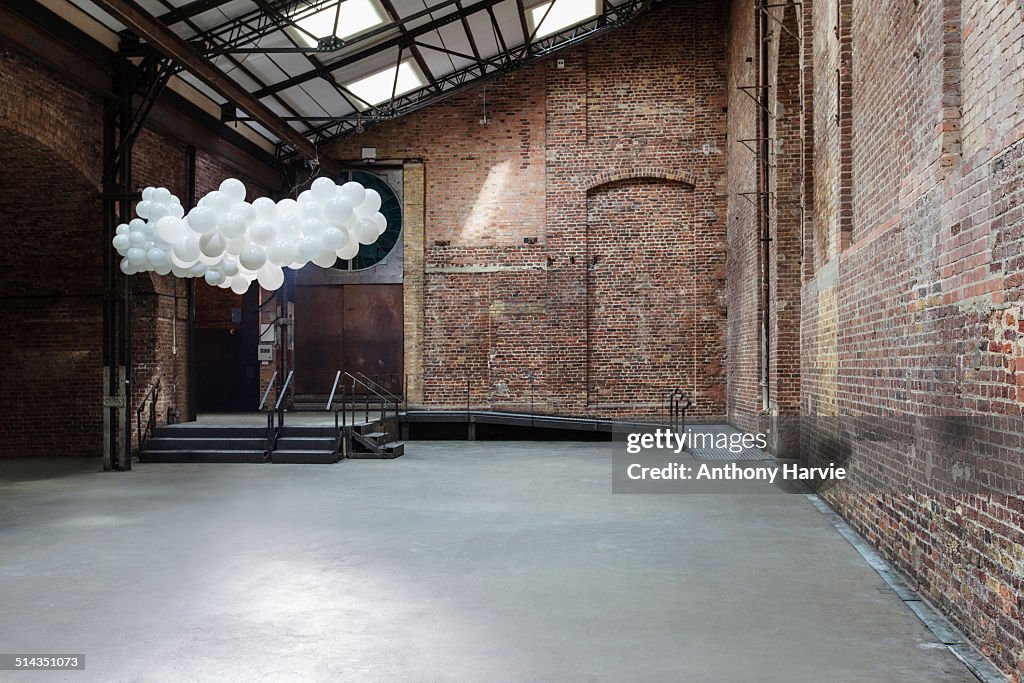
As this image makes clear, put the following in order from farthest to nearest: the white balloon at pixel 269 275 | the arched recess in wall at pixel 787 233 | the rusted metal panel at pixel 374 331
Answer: the rusted metal panel at pixel 374 331, the arched recess in wall at pixel 787 233, the white balloon at pixel 269 275

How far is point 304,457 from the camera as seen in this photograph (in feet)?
38.0

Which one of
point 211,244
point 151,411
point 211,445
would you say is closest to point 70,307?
point 151,411

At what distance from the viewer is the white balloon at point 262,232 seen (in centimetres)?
859

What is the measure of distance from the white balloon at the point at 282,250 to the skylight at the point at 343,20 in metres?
3.72

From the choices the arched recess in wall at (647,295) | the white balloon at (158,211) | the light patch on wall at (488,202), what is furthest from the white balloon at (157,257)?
the arched recess in wall at (647,295)

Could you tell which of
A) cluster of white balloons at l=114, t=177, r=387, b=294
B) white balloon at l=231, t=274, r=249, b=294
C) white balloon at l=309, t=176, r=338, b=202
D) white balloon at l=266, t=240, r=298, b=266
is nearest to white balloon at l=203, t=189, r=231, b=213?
cluster of white balloons at l=114, t=177, r=387, b=294

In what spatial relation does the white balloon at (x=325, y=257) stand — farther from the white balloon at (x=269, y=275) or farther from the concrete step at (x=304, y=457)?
the concrete step at (x=304, y=457)

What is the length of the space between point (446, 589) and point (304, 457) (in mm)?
6854

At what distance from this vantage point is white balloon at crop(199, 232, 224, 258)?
849 centimetres

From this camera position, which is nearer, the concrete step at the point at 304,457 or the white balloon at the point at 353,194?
the white balloon at the point at 353,194

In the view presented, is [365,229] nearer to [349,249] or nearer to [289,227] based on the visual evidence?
[349,249]

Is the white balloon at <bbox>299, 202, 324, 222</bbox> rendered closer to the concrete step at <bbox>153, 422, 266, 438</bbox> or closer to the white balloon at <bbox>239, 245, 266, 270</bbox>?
the white balloon at <bbox>239, 245, 266, 270</bbox>

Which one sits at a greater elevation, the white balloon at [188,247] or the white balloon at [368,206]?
the white balloon at [368,206]

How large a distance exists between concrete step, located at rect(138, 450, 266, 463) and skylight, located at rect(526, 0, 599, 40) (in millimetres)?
8284
